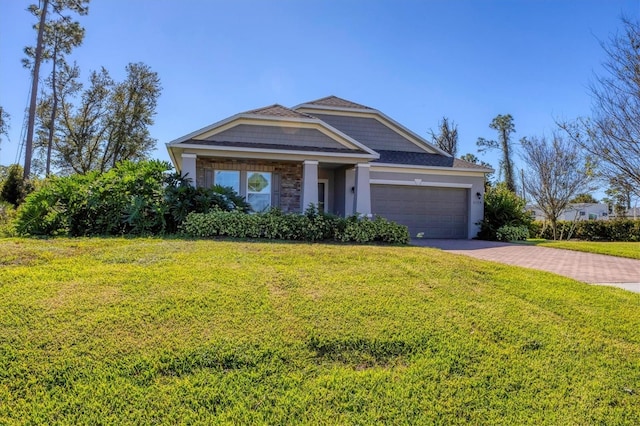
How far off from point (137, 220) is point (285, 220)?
3.66 m

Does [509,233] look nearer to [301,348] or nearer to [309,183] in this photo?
[309,183]

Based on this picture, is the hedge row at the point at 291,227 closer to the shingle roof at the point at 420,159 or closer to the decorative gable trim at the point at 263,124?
the decorative gable trim at the point at 263,124

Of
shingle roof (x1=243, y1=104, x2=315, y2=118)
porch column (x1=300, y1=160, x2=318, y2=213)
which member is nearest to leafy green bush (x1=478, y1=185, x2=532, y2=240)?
porch column (x1=300, y1=160, x2=318, y2=213)

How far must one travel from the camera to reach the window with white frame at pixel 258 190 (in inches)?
549

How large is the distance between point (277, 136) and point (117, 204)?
5.44m

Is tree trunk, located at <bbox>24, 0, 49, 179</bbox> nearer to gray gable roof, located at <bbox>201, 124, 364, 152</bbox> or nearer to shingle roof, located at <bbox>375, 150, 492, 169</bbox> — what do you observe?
gray gable roof, located at <bbox>201, 124, 364, 152</bbox>

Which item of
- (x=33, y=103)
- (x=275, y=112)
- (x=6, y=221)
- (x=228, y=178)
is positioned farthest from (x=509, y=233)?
(x=33, y=103)

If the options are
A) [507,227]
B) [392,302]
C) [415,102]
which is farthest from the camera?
[415,102]

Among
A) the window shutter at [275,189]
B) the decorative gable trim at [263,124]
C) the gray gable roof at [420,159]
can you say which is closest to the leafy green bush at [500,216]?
the gray gable roof at [420,159]

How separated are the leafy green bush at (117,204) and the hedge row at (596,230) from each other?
1822 cm

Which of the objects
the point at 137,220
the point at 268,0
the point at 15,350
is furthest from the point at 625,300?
the point at 268,0

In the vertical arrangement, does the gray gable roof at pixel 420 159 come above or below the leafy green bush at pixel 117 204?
above

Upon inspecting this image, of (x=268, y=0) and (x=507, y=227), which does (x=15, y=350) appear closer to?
(x=268, y=0)

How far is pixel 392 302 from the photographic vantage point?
15.8ft
